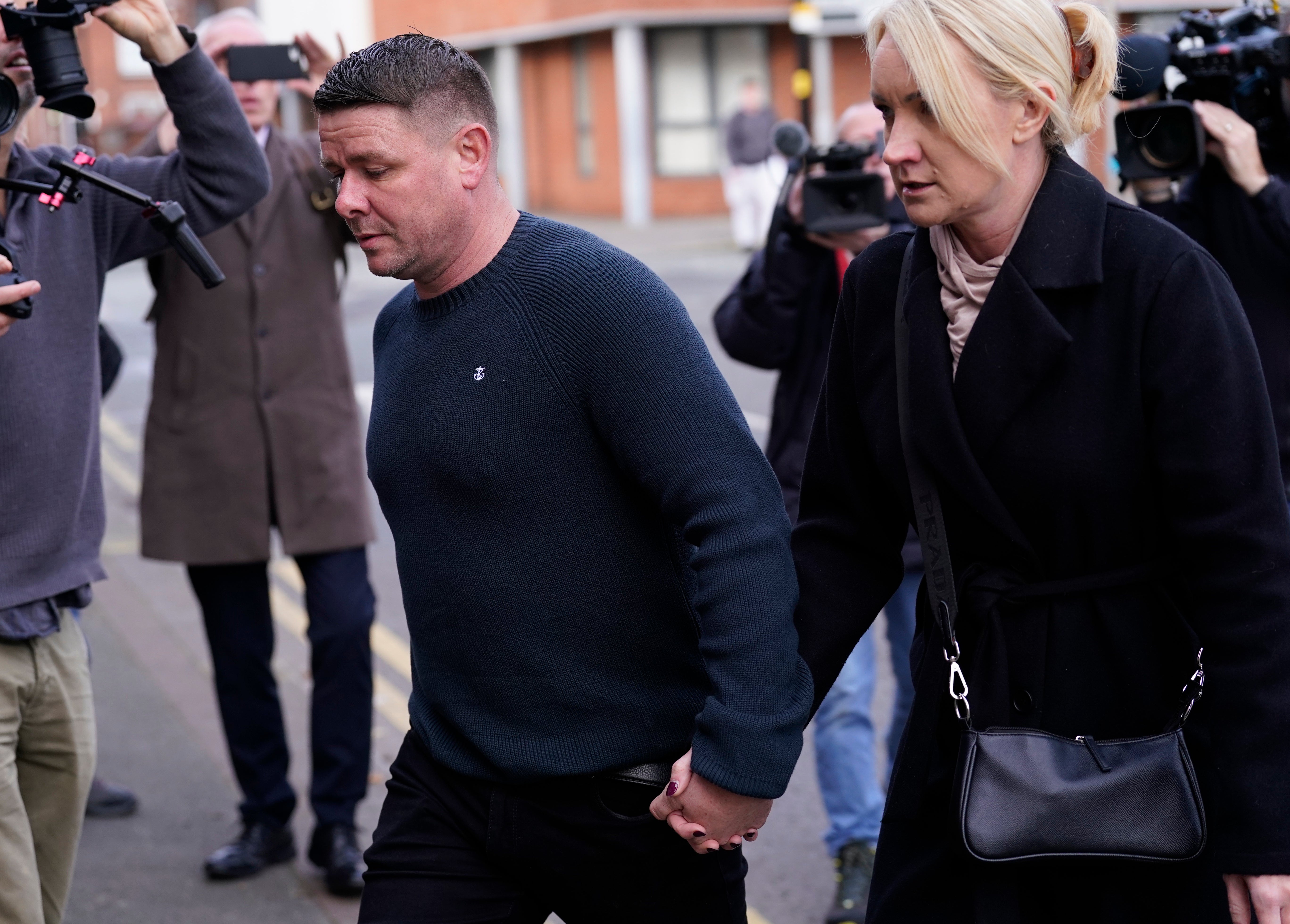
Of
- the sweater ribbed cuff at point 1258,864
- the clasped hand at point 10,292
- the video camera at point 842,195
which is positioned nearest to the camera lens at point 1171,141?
the video camera at point 842,195

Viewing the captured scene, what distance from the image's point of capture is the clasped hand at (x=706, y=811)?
7.59ft

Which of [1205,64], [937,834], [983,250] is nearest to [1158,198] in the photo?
[1205,64]

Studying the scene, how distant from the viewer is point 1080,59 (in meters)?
2.35

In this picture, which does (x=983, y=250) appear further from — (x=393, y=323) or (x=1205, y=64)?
(x=1205, y=64)

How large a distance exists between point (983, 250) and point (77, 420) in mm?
1828

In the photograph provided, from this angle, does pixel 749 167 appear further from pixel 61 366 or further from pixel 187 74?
pixel 61 366

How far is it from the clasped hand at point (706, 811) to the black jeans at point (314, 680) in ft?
7.58

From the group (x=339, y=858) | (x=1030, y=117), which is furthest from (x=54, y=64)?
(x=339, y=858)

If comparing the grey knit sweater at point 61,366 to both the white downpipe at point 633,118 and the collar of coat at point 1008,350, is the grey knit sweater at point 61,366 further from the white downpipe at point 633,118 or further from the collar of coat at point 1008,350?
the white downpipe at point 633,118

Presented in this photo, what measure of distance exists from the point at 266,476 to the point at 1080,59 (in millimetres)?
2908

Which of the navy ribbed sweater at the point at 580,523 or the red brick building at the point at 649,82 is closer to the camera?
the navy ribbed sweater at the point at 580,523

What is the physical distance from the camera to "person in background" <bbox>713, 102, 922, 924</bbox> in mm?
4211

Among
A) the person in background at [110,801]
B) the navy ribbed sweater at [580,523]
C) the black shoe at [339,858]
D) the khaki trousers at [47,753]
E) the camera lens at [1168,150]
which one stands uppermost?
the camera lens at [1168,150]

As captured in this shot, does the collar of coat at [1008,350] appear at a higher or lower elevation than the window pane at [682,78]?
higher
